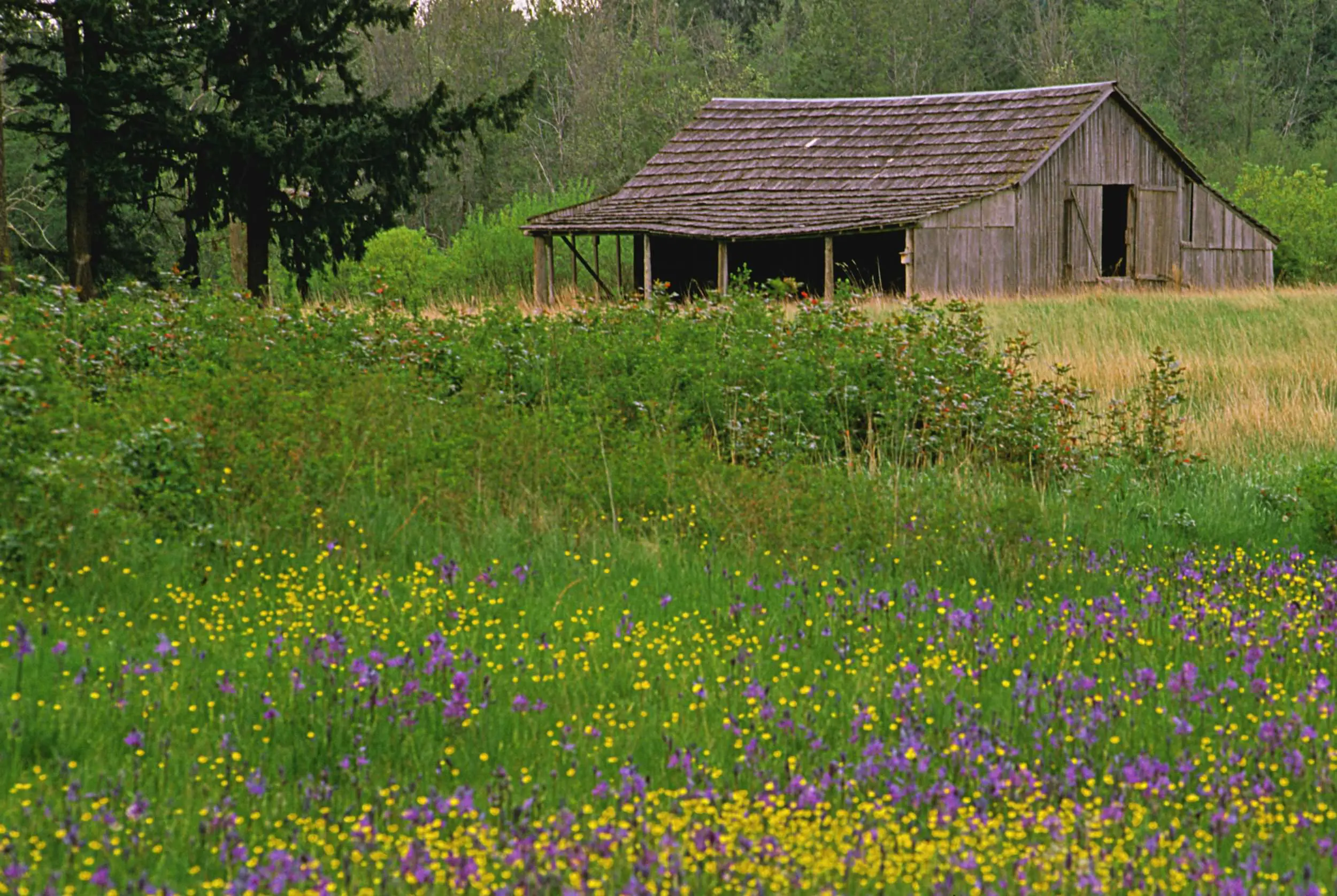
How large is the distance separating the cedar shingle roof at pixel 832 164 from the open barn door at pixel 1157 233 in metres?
2.71

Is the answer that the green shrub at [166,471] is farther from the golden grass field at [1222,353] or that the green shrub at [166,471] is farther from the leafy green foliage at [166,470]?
the golden grass field at [1222,353]

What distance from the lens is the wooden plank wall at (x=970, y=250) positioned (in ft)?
88.4

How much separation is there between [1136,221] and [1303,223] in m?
12.2

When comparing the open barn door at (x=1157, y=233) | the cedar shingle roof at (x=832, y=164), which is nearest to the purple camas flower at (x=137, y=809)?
the cedar shingle roof at (x=832, y=164)

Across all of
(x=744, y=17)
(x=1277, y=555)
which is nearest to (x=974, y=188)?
(x=1277, y=555)

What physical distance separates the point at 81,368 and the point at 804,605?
5215 mm

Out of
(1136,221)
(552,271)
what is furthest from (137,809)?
(1136,221)

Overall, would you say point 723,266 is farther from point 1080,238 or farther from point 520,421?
point 520,421

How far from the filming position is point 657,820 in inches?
154

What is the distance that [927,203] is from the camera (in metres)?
27.6

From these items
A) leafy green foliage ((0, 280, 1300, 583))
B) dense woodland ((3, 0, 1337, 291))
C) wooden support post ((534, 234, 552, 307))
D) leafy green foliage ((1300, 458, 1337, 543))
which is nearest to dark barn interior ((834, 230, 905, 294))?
wooden support post ((534, 234, 552, 307))

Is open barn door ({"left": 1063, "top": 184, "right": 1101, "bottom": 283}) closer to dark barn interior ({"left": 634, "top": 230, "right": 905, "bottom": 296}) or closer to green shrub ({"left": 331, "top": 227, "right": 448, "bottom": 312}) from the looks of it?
dark barn interior ({"left": 634, "top": 230, "right": 905, "bottom": 296})

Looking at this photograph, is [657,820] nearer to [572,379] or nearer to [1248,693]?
[1248,693]

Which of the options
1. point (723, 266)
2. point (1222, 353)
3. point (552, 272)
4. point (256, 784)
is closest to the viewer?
point (256, 784)
